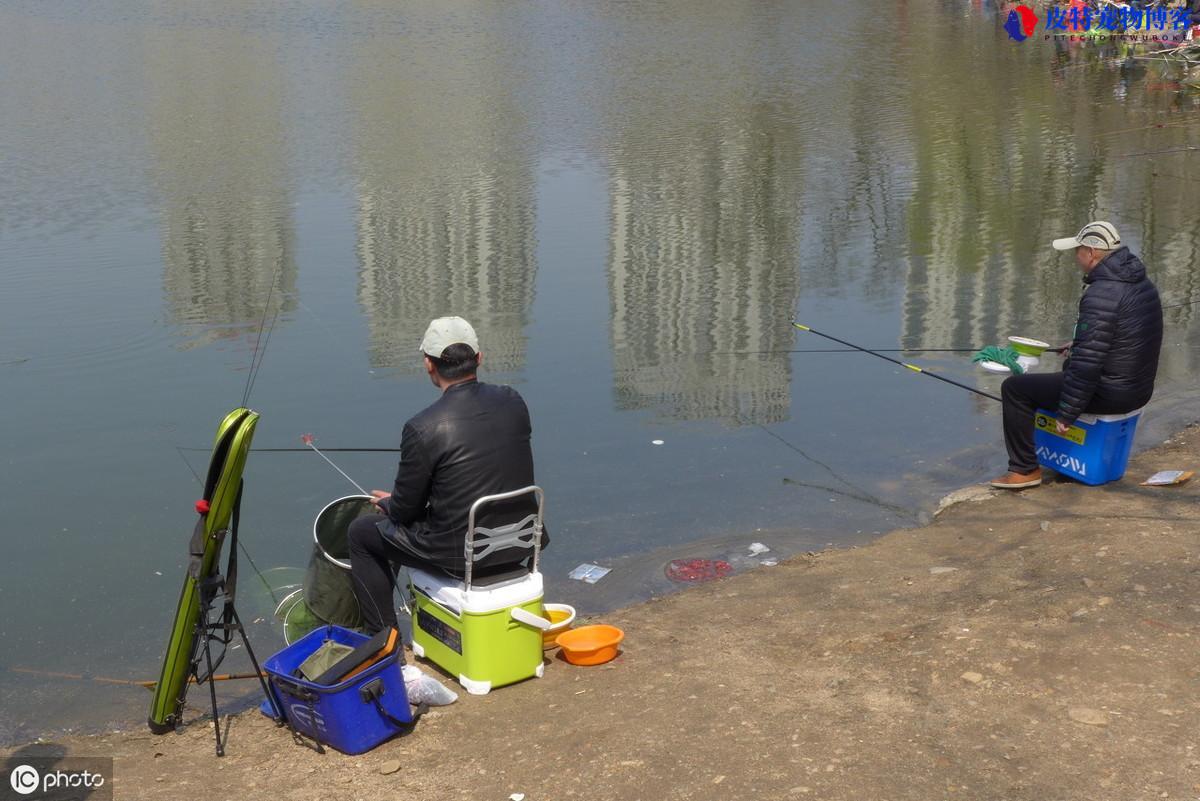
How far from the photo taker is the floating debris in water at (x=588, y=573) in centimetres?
662

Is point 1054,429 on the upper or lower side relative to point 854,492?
upper

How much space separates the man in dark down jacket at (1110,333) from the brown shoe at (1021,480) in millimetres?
393

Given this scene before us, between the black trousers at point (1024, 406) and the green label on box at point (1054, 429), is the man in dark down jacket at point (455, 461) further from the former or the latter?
the green label on box at point (1054, 429)

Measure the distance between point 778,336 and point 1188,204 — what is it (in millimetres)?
6480

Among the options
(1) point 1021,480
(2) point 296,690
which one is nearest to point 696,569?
(1) point 1021,480

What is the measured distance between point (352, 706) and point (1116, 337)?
13.0 ft

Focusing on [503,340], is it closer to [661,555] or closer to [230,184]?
[661,555]

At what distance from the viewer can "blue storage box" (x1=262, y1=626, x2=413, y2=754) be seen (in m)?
4.61

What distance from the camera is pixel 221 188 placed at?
15.1m

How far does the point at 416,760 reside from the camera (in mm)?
4648

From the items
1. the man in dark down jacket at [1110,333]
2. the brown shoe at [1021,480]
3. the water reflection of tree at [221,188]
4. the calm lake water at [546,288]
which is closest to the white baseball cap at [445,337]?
the calm lake water at [546,288]

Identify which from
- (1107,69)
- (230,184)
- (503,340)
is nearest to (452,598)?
(503,340)

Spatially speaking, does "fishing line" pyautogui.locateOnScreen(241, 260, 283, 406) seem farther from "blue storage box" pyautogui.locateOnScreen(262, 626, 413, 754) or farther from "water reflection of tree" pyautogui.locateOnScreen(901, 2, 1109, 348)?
"water reflection of tree" pyautogui.locateOnScreen(901, 2, 1109, 348)

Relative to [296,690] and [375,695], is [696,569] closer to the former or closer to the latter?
[375,695]
